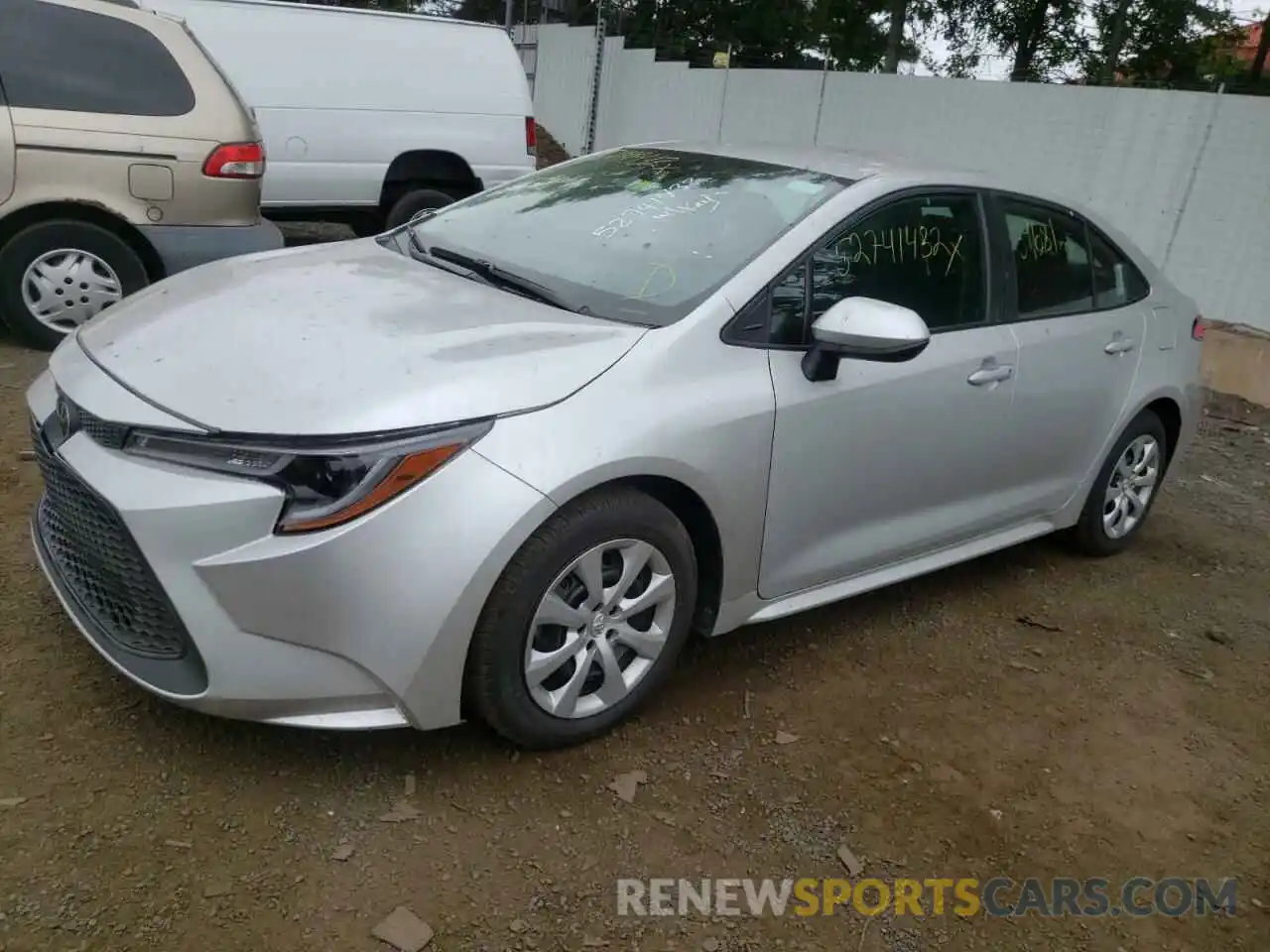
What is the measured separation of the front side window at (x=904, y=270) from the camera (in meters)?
3.13

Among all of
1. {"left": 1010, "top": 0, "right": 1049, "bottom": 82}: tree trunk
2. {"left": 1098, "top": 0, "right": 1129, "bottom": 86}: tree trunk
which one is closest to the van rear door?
{"left": 1098, "top": 0, "right": 1129, "bottom": 86}: tree trunk

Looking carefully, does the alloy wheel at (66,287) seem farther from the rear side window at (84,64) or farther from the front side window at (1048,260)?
the front side window at (1048,260)

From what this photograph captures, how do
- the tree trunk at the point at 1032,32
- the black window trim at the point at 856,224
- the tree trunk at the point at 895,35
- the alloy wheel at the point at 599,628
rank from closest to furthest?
1. the alloy wheel at the point at 599,628
2. the black window trim at the point at 856,224
3. the tree trunk at the point at 895,35
4. the tree trunk at the point at 1032,32

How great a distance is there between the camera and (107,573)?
2.50 metres

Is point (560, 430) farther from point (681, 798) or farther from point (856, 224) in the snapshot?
point (856, 224)

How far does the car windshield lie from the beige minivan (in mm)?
2191

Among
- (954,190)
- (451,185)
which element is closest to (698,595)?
(954,190)

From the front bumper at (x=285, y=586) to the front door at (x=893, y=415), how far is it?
966mm

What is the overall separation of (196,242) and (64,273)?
644 mm

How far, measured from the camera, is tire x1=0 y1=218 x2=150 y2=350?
5.16 metres

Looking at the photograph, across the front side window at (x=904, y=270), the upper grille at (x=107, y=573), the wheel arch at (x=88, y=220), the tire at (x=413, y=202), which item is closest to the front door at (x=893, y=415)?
the front side window at (x=904, y=270)

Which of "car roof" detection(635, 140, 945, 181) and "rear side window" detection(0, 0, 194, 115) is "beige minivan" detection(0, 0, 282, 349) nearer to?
"rear side window" detection(0, 0, 194, 115)

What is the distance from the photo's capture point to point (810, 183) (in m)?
3.42

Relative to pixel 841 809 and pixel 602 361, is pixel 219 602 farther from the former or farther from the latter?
pixel 841 809
